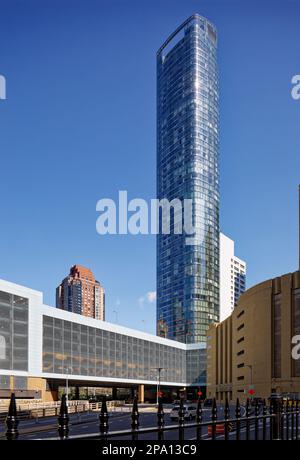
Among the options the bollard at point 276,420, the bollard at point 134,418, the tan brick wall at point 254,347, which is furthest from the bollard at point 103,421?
the tan brick wall at point 254,347

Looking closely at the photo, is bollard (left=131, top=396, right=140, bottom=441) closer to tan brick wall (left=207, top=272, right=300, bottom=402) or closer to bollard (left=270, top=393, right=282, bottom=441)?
bollard (left=270, top=393, right=282, bottom=441)

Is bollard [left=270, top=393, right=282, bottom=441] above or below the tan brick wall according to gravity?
above

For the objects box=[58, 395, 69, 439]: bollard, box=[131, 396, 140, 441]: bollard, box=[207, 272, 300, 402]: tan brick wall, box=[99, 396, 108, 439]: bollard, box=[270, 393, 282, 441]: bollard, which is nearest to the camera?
box=[58, 395, 69, 439]: bollard

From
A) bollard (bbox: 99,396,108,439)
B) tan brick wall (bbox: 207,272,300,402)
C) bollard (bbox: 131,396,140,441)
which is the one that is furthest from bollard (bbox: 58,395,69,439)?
tan brick wall (bbox: 207,272,300,402)

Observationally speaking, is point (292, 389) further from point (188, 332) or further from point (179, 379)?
point (188, 332)

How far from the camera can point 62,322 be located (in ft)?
277

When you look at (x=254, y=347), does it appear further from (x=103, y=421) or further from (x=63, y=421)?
(x=63, y=421)

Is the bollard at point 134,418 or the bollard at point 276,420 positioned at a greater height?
the bollard at point 134,418

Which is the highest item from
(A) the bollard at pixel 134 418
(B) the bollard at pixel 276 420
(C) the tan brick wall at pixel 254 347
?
(A) the bollard at pixel 134 418

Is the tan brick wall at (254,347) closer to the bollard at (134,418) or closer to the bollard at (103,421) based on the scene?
the bollard at (134,418)

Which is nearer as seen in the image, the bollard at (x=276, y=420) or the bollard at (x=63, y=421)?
the bollard at (x=63, y=421)

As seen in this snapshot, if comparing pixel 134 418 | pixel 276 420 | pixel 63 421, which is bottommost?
pixel 276 420

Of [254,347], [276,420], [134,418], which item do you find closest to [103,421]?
[134,418]
